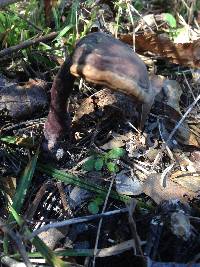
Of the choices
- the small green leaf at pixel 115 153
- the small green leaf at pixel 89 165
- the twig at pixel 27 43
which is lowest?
the small green leaf at pixel 89 165

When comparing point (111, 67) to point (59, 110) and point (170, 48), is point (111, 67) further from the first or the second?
point (170, 48)

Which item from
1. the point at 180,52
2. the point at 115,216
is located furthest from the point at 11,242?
the point at 180,52

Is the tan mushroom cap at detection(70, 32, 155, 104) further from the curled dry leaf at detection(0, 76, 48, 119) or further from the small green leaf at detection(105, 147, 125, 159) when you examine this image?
the curled dry leaf at detection(0, 76, 48, 119)

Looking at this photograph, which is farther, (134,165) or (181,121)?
(181,121)

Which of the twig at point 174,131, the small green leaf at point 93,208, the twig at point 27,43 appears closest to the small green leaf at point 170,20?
the twig at point 174,131

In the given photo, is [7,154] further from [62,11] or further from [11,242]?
[62,11]

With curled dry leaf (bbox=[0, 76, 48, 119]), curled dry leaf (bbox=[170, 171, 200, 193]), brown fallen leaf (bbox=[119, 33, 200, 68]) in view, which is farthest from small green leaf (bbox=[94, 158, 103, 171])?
brown fallen leaf (bbox=[119, 33, 200, 68])

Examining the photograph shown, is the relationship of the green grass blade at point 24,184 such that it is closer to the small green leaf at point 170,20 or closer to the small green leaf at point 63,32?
the small green leaf at point 63,32
